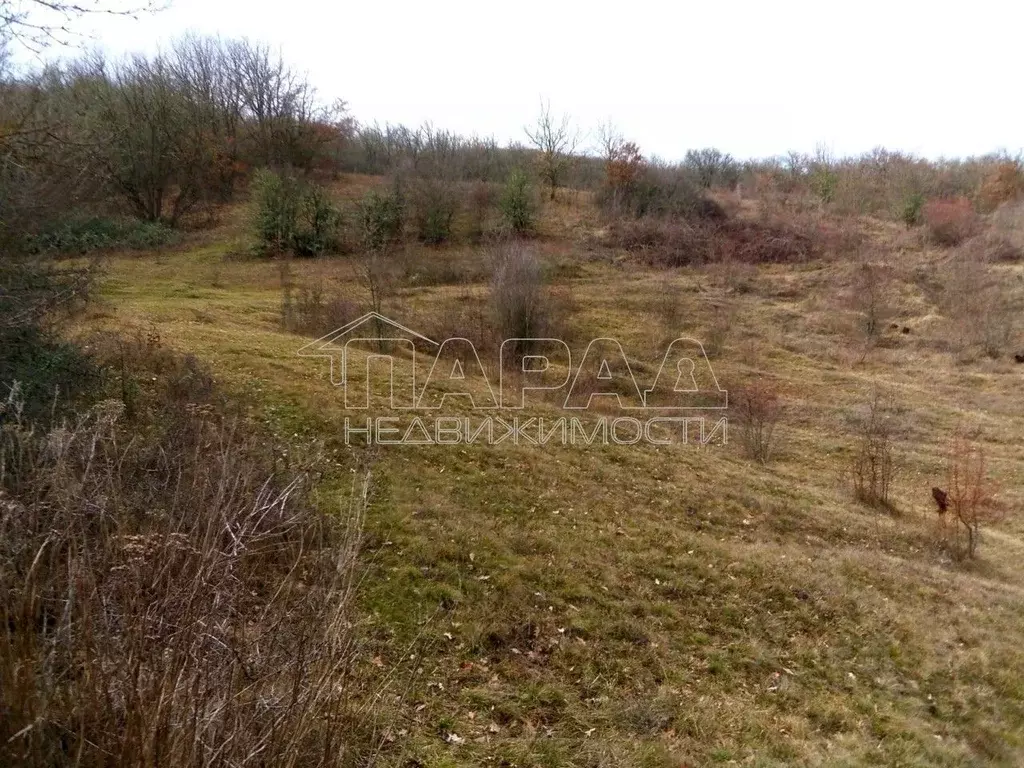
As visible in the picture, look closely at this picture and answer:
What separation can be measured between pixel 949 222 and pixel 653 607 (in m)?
37.9

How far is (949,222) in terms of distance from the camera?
3525 centimetres

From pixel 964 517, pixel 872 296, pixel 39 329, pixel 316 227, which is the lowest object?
pixel 964 517

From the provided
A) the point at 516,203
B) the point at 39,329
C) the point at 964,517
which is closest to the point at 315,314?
the point at 39,329

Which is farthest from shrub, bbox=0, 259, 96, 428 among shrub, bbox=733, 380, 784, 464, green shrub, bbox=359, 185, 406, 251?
green shrub, bbox=359, 185, 406, 251

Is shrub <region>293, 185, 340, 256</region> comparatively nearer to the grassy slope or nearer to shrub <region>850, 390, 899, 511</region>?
the grassy slope

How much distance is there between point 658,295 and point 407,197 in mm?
12195

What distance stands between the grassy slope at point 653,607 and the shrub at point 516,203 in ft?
67.9

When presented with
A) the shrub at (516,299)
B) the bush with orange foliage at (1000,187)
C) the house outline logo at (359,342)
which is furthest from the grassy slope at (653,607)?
the bush with orange foliage at (1000,187)

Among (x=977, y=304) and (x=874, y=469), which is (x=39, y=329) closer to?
(x=874, y=469)

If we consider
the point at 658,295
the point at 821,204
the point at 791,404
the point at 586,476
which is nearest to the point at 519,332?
the point at 791,404

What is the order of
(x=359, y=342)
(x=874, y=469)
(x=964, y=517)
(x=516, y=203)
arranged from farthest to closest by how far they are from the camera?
(x=516, y=203) → (x=359, y=342) → (x=874, y=469) → (x=964, y=517)

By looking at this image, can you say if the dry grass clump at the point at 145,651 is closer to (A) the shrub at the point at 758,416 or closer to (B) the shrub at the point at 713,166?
(A) the shrub at the point at 758,416

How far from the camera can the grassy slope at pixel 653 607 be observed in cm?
455

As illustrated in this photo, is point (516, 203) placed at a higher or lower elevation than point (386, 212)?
higher
